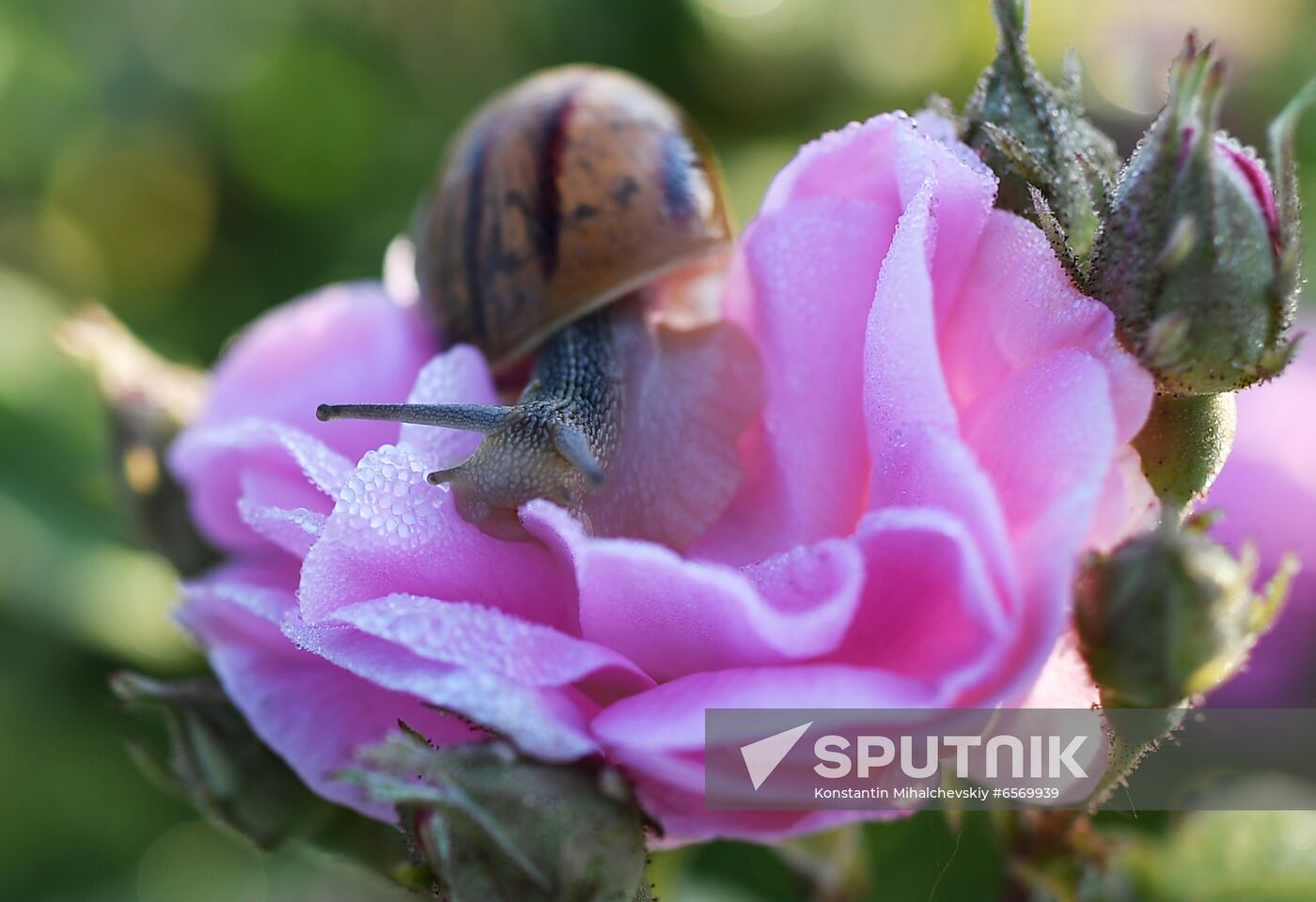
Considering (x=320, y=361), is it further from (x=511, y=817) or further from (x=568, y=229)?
(x=511, y=817)

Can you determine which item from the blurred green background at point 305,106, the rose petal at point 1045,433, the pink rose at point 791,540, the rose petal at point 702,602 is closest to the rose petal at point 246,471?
A: the pink rose at point 791,540

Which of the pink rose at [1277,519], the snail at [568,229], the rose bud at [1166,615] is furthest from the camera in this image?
the pink rose at [1277,519]

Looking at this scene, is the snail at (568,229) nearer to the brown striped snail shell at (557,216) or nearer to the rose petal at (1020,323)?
the brown striped snail shell at (557,216)

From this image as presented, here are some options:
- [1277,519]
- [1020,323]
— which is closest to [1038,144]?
[1020,323]

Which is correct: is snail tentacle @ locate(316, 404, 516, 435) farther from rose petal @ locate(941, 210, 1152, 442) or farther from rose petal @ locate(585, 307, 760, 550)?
rose petal @ locate(941, 210, 1152, 442)

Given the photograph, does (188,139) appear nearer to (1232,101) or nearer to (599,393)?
(599,393)

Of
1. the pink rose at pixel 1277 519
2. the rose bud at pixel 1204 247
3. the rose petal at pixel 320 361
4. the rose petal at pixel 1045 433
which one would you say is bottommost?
the pink rose at pixel 1277 519

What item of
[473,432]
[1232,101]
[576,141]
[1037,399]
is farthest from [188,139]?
[1037,399]
